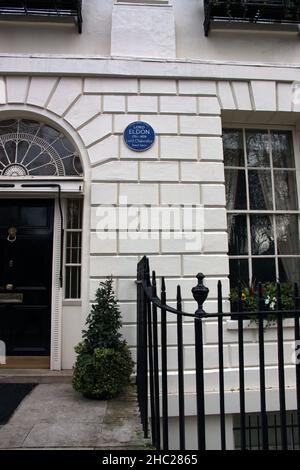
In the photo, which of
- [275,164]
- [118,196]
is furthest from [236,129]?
[118,196]

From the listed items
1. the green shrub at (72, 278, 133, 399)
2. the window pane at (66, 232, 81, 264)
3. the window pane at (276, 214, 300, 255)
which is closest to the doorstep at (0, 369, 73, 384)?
the green shrub at (72, 278, 133, 399)

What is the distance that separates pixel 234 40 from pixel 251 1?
61cm

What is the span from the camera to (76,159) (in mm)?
5902

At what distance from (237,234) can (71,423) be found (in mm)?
3604

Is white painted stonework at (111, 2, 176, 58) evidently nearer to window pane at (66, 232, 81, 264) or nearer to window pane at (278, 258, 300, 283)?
window pane at (66, 232, 81, 264)

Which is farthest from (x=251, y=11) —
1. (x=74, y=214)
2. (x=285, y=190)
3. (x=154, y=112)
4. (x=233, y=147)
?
(x=74, y=214)

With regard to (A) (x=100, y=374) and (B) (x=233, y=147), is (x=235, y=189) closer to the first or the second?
(B) (x=233, y=147)

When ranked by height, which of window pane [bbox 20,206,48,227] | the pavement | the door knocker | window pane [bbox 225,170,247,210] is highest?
window pane [bbox 225,170,247,210]

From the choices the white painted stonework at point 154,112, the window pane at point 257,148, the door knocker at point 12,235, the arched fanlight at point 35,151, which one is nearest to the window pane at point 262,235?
the white painted stonework at point 154,112

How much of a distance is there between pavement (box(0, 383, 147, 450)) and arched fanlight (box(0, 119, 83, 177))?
3032 millimetres

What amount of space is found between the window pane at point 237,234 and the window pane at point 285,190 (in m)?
0.65

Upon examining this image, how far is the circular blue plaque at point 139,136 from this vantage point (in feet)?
18.7

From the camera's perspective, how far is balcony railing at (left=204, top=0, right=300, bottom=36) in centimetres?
599

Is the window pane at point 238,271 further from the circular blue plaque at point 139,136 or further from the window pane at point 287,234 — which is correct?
the circular blue plaque at point 139,136
